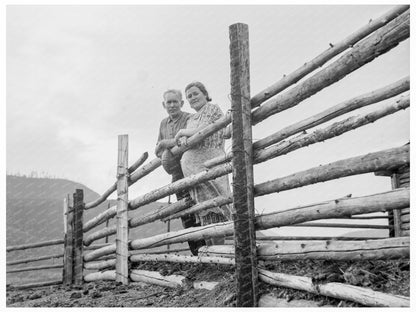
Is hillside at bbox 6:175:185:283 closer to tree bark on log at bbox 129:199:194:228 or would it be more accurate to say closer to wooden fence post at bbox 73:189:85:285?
wooden fence post at bbox 73:189:85:285

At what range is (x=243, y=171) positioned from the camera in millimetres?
3154

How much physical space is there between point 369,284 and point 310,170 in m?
0.76

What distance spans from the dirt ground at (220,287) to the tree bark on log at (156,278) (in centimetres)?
5

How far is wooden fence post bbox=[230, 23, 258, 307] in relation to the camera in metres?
3.03

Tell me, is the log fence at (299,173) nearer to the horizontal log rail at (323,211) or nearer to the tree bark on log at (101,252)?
the horizontal log rail at (323,211)

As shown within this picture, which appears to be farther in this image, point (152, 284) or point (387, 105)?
point (152, 284)

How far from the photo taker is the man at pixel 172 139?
456 cm

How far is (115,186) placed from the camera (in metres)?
5.59

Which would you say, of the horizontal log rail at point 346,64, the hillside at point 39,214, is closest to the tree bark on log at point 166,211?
the horizontal log rail at point 346,64

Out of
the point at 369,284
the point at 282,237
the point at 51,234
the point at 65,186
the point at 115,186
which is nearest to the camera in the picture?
the point at 369,284

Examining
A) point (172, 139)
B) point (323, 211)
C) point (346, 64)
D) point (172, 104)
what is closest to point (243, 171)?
point (323, 211)

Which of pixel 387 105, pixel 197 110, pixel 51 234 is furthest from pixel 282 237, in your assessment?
pixel 51 234

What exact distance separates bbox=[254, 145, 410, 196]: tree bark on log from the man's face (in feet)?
6.20
